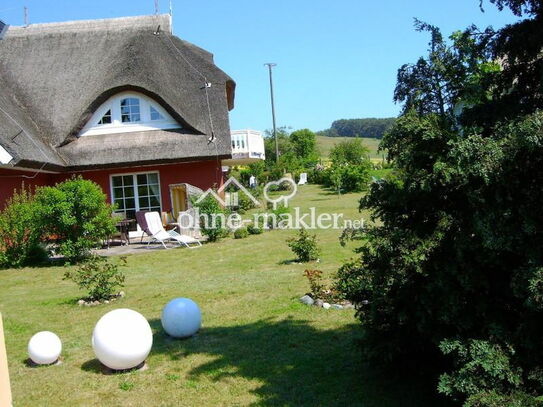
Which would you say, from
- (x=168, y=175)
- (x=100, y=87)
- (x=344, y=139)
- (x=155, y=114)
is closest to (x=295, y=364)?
(x=168, y=175)

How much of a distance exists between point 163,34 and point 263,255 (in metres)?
12.4

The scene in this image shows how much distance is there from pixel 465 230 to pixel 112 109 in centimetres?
1662

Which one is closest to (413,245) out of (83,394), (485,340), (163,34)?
(485,340)

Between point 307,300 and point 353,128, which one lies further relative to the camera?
point 353,128

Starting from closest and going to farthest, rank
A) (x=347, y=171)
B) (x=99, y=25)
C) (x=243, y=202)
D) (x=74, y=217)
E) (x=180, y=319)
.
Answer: (x=180, y=319) < (x=74, y=217) < (x=99, y=25) < (x=243, y=202) < (x=347, y=171)

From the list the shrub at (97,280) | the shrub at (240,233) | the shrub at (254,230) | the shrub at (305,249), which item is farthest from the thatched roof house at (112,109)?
the shrub at (97,280)

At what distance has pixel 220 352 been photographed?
5938 millimetres

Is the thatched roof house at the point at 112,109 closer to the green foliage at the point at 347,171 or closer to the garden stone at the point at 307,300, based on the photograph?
the green foliage at the point at 347,171

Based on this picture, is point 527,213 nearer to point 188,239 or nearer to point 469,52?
point 469,52

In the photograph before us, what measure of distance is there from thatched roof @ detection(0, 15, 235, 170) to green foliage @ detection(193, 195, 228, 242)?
2.12 m

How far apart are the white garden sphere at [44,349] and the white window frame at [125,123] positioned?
42.5 ft

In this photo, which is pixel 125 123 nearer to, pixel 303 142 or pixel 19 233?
pixel 19 233

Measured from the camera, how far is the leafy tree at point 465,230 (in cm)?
336

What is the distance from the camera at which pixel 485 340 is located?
3.47 meters
